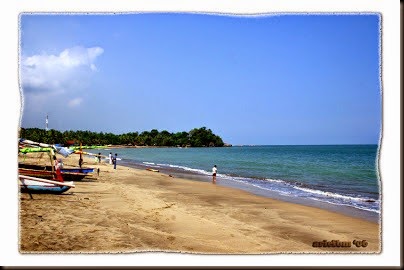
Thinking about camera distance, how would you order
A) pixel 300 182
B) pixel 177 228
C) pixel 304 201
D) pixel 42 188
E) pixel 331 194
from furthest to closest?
pixel 300 182, pixel 331 194, pixel 304 201, pixel 42 188, pixel 177 228

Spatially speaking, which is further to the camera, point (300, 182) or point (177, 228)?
point (300, 182)

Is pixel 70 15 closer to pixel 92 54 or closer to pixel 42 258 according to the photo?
pixel 92 54

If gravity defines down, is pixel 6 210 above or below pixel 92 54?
below

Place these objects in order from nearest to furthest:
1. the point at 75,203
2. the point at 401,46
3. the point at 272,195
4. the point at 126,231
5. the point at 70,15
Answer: the point at 401,46, the point at 70,15, the point at 126,231, the point at 75,203, the point at 272,195

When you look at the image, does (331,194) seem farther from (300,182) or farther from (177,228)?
(177,228)

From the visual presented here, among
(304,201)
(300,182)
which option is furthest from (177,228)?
(300,182)

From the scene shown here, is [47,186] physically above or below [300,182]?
above

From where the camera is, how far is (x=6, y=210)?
3471mm

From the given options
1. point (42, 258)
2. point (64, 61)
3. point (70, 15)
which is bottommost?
point (42, 258)

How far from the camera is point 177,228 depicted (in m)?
4.29

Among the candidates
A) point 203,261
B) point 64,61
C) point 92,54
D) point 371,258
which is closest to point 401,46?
point 371,258

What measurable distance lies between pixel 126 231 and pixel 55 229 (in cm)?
72

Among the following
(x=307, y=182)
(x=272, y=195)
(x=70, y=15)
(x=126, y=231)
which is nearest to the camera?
(x=70, y=15)

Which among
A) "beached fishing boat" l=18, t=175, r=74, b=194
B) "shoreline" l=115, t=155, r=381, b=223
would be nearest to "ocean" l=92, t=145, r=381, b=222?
"shoreline" l=115, t=155, r=381, b=223
